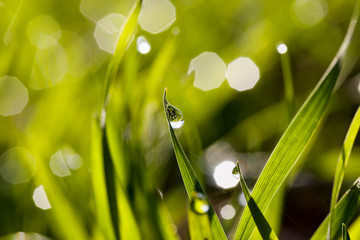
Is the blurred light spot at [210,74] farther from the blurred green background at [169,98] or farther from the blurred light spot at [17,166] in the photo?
the blurred light spot at [17,166]

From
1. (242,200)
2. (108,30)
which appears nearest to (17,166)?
(242,200)

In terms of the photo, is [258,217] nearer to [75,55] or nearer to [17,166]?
[17,166]

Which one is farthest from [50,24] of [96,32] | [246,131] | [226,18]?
[246,131]

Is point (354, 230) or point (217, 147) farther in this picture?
point (217, 147)

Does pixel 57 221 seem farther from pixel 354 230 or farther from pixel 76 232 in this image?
pixel 354 230

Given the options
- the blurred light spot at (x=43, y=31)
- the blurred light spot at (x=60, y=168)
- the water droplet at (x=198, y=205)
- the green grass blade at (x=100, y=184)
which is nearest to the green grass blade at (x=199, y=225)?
the water droplet at (x=198, y=205)

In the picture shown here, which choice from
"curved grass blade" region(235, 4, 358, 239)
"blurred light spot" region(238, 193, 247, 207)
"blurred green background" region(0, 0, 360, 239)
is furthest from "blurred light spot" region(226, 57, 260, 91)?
"curved grass blade" region(235, 4, 358, 239)
